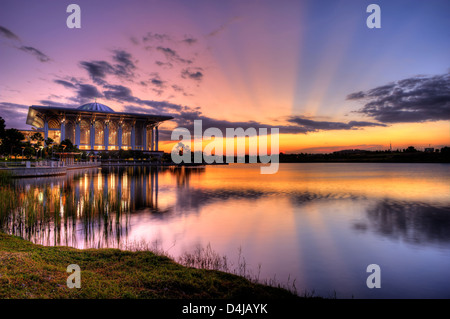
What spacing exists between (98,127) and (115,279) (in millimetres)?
164513

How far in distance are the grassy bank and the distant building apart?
148910 mm

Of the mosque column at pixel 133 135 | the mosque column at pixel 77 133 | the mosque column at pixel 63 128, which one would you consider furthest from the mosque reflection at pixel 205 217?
the mosque column at pixel 133 135

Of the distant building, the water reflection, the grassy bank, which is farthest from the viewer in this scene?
the distant building

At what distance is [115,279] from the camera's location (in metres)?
7.26

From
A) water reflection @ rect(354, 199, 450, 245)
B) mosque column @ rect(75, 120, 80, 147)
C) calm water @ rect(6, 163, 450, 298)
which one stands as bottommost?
water reflection @ rect(354, 199, 450, 245)

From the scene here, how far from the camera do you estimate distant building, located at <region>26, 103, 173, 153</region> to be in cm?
14175

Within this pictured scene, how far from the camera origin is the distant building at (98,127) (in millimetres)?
141750

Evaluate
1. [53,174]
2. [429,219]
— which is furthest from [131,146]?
[429,219]

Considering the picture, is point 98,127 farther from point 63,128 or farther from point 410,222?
point 410,222

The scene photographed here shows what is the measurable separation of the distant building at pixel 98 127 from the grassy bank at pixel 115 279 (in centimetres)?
14891

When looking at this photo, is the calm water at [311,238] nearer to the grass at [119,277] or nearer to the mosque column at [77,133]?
the grass at [119,277]

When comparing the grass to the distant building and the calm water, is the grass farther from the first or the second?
the distant building

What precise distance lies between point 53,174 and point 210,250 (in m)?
49.2

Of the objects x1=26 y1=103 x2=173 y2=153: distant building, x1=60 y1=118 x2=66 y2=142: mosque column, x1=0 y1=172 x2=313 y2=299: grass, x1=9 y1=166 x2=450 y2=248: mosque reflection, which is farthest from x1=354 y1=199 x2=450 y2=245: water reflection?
x1=60 y1=118 x2=66 y2=142: mosque column
